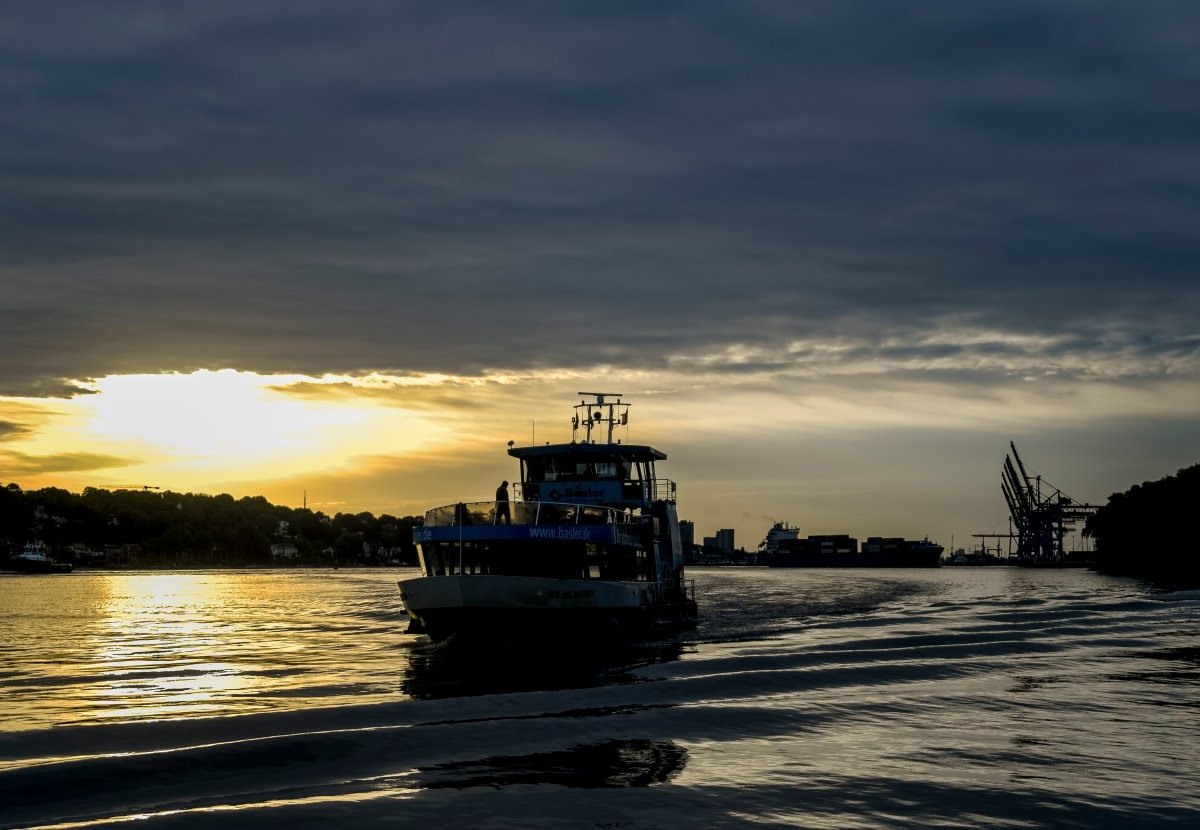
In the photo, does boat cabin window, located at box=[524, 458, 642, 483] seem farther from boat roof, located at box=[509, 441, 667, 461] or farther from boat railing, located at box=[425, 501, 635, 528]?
boat railing, located at box=[425, 501, 635, 528]

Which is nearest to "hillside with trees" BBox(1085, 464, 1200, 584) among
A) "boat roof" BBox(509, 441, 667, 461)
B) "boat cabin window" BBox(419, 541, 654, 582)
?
"boat roof" BBox(509, 441, 667, 461)

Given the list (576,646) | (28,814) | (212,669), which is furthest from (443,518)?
(28,814)

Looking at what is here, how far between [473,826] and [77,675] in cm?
2311

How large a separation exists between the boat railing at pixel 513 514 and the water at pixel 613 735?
4.95 meters

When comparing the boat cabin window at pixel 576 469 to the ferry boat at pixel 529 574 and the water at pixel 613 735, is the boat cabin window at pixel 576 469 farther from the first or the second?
the water at pixel 613 735

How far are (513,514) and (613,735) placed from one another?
1868cm

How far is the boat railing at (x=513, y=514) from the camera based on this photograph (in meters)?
39.2

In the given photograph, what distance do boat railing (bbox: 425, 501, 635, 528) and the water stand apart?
4.95 metres

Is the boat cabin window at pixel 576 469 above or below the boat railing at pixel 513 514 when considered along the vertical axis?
above

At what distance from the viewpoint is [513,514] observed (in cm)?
3934

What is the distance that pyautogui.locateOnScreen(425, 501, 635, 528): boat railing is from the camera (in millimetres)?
39156

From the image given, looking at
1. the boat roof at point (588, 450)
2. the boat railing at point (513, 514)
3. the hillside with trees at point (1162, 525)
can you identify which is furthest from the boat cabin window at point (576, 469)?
the hillside with trees at point (1162, 525)

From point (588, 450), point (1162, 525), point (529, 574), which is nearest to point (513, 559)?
point (529, 574)

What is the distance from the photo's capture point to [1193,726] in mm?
21875
